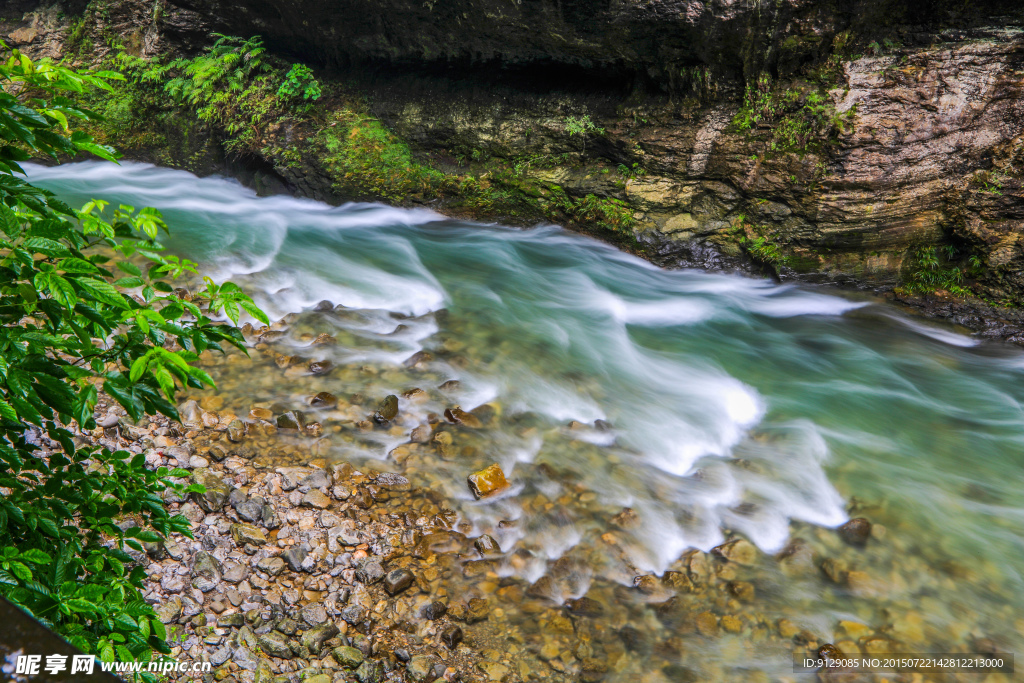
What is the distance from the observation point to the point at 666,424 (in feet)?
15.6

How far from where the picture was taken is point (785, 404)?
5.16 metres

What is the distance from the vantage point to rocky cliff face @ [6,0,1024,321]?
5.85 meters

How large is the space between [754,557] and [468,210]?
602 centimetres

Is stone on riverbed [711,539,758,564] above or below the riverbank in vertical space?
above

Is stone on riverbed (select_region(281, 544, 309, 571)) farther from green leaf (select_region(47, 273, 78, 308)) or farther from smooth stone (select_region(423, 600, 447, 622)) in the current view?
green leaf (select_region(47, 273, 78, 308))

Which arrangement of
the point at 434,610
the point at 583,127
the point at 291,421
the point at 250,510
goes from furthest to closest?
the point at 583,127 < the point at 291,421 < the point at 250,510 < the point at 434,610

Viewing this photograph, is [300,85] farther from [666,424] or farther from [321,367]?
[666,424]

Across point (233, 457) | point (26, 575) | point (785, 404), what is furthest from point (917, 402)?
point (26, 575)

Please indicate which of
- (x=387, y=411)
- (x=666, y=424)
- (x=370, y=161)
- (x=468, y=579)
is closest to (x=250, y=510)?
(x=387, y=411)

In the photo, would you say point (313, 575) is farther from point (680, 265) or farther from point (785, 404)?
point (680, 265)

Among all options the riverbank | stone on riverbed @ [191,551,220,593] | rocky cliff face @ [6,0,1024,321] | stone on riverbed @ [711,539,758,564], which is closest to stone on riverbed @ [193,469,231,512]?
the riverbank

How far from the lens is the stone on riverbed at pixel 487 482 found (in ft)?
12.4

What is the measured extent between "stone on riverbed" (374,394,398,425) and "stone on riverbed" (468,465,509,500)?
840 millimetres

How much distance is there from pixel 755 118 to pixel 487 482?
5.31 metres
